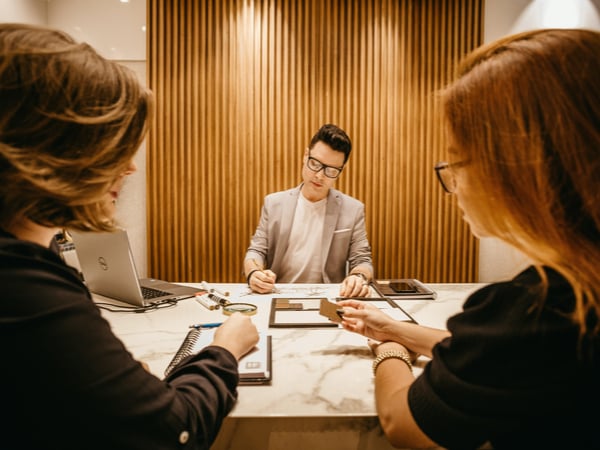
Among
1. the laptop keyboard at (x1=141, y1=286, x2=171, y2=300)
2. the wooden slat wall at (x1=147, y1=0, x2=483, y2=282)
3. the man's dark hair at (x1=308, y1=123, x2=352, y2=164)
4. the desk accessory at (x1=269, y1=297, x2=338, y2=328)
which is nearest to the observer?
the desk accessory at (x1=269, y1=297, x2=338, y2=328)

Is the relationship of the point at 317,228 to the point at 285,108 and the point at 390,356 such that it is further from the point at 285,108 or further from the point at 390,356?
the point at 390,356

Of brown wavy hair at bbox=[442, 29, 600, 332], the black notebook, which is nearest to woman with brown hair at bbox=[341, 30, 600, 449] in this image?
brown wavy hair at bbox=[442, 29, 600, 332]

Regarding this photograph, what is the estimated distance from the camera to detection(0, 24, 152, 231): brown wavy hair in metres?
0.65

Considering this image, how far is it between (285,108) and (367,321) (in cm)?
269

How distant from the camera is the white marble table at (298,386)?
0.95 meters

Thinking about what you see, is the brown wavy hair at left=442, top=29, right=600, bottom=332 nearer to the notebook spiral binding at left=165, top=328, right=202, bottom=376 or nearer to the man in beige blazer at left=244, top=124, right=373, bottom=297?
the notebook spiral binding at left=165, top=328, right=202, bottom=376

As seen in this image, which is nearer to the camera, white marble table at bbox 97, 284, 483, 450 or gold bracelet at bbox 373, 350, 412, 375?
white marble table at bbox 97, 284, 483, 450

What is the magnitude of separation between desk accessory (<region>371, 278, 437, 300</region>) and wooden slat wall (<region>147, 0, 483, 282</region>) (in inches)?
62.3

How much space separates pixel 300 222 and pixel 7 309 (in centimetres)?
244

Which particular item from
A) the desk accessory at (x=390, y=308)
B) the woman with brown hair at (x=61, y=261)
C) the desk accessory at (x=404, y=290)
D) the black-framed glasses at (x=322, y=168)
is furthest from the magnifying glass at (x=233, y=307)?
the black-framed glasses at (x=322, y=168)

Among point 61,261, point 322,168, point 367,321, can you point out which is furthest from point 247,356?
point 322,168

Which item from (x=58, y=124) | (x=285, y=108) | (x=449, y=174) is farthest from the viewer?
(x=285, y=108)

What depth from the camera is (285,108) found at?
143 inches

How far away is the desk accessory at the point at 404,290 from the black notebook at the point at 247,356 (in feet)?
2.70
